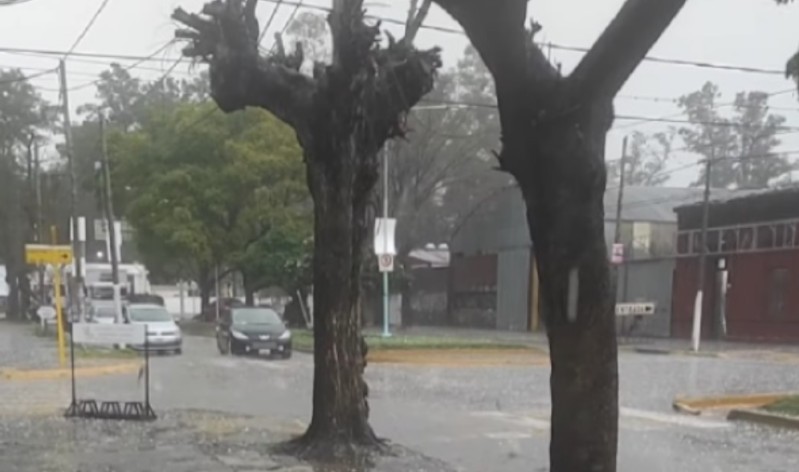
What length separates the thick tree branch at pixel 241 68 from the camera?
11328 mm

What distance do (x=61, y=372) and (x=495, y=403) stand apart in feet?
31.8

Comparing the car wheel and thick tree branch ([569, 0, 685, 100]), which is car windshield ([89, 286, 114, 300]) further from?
thick tree branch ([569, 0, 685, 100])

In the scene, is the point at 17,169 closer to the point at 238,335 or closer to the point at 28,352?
the point at 28,352

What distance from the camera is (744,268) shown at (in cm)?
3922

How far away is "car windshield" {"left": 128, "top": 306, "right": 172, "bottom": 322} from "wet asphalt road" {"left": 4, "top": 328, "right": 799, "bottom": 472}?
116 inches

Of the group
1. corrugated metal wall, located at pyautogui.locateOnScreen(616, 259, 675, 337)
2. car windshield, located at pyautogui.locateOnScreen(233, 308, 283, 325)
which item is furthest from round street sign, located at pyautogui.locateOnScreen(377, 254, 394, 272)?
corrugated metal wall, located at pyautogui.locateOnScreen(616, 259, 675, 337)

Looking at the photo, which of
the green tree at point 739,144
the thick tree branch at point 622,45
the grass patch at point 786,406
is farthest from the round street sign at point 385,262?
the green tree at point 739,144

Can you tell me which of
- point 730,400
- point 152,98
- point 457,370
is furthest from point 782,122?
point 730,400

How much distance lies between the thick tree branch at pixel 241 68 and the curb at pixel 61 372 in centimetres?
1178

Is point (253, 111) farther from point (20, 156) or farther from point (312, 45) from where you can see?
point (20, 156)

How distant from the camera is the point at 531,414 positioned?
16516mm

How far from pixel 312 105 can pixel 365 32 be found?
105 cm

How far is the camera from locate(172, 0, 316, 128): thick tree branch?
446 inches

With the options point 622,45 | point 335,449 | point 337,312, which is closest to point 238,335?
point 337,312
